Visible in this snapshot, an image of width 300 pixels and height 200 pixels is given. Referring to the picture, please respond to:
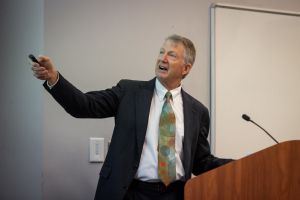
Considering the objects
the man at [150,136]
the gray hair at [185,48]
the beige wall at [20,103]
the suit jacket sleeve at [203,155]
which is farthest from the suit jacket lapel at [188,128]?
the beige wall at [20,103]

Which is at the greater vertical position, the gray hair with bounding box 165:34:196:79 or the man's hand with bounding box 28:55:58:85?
the gray hair with bounding box 165:34:196:79

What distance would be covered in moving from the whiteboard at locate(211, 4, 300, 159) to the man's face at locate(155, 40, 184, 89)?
1.98 feet

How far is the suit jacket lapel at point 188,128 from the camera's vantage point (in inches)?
59.2

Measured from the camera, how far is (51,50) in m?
1.97

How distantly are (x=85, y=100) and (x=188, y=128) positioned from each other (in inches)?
23.3

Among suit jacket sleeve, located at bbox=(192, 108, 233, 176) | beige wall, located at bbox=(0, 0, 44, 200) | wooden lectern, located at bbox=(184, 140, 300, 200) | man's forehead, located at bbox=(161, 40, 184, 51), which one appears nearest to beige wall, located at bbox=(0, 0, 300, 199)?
beige wall, located at bbox=(0, 0, 44, 200)

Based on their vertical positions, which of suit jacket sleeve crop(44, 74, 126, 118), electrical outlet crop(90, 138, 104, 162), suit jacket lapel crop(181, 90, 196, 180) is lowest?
electrical outlet crop(90, 138, 104, 162)

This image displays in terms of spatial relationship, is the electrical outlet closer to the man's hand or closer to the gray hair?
the gray hair

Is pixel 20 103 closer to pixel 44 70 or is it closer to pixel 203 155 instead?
pixel 44 70

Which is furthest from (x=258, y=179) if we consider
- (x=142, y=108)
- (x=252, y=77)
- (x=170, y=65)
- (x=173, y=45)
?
(x=252, y=77)

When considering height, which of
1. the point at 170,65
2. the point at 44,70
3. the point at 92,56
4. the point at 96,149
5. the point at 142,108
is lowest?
the point at 96,149

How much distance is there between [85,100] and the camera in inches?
51.3

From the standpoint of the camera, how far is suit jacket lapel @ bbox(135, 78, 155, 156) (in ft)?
4.75

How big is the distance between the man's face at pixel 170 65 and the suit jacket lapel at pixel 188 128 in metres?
0.13
